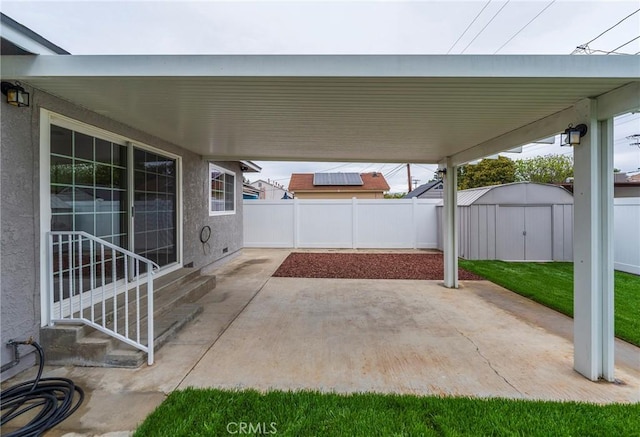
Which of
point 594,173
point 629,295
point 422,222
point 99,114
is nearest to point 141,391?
point 99,114

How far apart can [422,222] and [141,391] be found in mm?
10410

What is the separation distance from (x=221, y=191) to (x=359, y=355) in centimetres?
657

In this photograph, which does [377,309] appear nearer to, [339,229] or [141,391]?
[141,391]

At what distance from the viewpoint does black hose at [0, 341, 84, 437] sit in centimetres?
210

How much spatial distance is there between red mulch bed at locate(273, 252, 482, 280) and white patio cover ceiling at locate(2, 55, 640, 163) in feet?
12.6

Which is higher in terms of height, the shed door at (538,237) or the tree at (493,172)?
the tree at (493,172)

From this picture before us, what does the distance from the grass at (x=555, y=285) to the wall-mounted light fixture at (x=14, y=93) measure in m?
6.98

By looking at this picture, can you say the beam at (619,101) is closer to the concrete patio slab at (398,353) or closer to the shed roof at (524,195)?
the concrete patio slab at (398,353)

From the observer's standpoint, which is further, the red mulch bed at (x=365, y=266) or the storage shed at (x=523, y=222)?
the storage shed at (x=523, y=222)

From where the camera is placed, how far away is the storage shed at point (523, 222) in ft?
29.2

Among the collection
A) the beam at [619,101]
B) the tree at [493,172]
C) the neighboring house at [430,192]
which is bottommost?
the beam at [619,101]

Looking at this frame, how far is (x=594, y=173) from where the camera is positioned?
274cm

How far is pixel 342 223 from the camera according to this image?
1144 cm

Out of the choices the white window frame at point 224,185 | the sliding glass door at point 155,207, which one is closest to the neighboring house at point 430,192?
the white window frame at point 224,185
